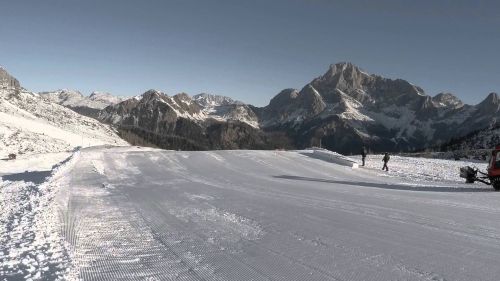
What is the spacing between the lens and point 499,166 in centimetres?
2488

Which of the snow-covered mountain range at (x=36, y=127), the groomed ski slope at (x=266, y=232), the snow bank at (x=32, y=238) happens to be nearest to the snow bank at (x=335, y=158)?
the groomed ski slope at (x=266, y=232)

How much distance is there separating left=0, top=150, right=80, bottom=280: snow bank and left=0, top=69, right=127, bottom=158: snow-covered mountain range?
66419mm

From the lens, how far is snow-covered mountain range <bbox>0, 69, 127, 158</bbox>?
92438 millimetres

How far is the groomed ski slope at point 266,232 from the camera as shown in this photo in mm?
8383

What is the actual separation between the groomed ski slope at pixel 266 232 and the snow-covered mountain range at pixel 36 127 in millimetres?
68137

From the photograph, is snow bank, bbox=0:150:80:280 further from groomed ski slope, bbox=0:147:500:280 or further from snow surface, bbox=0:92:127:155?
snow surface, bbox=0:92:127:155

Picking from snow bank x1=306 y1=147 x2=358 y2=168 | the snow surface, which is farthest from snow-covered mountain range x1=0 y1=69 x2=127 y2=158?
snow bank x1=306 y1=147 x2=358 y2=168

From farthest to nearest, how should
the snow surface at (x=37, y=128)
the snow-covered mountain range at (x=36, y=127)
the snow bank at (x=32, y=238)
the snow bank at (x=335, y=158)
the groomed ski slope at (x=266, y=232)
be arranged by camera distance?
1. the snow-covered mountain range at (x=36, y=127)
2. the snow surface at (x=37, y=128)
3. the snow bank at (x=335, y=158)
4. the groomed ski slope at (x=266, y=232)
5. the snow bank at (x=32, y=238)

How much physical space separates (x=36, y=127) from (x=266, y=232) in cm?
→ 12620

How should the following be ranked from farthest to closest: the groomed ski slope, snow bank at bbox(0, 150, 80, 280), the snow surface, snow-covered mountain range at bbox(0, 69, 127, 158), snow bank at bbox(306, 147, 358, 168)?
snow-covered mountain range at bbox(0, 69, 127, 158)
the snow surface
snow bank at bbox(306, 147, 358, 168)
the groomed ski slope
snow bank at bbox(0, 150, 80, 280)

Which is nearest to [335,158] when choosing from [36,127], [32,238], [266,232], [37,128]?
[266,232]

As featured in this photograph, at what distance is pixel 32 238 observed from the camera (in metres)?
10.4

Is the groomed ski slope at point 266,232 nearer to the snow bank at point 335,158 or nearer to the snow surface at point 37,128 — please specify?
the snow bank at point 335,158

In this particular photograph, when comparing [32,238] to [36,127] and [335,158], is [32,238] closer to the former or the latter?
[335,158]
